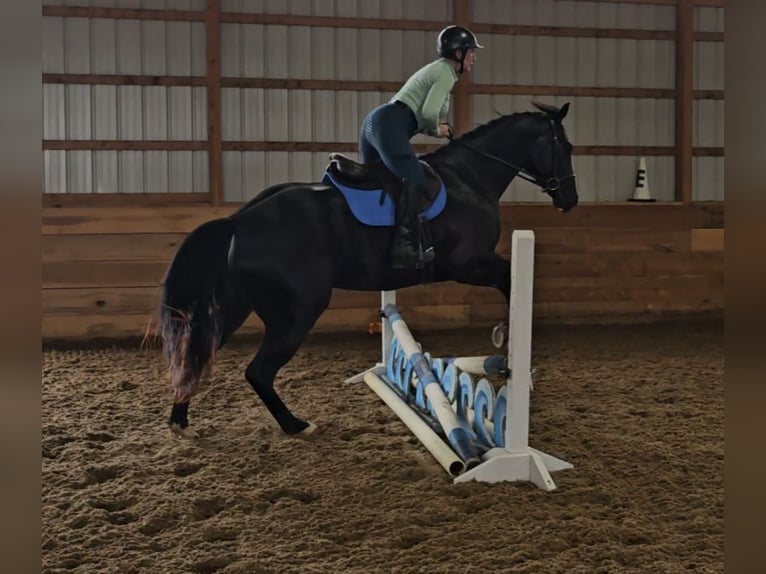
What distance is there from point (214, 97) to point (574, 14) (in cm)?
243

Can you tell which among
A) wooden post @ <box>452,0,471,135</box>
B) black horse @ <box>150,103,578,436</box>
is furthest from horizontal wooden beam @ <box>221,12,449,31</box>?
black horse @ <box>150,103,578,436</box>

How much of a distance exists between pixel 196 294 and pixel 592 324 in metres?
3.36

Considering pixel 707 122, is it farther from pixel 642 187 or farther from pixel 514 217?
pixel 514 217

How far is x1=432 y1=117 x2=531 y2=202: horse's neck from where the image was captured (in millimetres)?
2795

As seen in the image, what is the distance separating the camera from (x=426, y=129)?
2.63 m

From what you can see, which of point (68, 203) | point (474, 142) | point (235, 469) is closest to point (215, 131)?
point (68, 203)

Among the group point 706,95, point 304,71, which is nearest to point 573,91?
point 706,95

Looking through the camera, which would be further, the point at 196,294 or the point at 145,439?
the point at 145,439

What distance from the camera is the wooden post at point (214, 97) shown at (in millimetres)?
4812

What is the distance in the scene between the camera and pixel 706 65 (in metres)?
5.53

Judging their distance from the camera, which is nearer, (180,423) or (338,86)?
(180,423)

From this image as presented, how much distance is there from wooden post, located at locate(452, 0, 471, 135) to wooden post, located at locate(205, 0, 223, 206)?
4.87 ft

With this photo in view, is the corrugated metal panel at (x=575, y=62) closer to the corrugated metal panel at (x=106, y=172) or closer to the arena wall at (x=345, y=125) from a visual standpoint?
the arena wall at (x=345, y=125)
